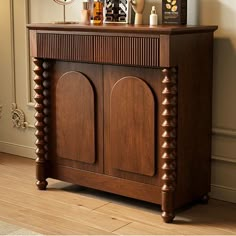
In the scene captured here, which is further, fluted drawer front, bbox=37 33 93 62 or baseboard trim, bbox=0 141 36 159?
baseboard trim, bbox=0 141 36 159

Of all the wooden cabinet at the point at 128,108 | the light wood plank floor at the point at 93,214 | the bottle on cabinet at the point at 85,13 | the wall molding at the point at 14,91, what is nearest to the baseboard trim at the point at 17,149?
the wall molding at the point at 14,91

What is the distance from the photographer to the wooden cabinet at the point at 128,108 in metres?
2.74

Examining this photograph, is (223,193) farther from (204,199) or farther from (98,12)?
(98,12)

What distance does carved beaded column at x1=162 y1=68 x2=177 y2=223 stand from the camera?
269 cm

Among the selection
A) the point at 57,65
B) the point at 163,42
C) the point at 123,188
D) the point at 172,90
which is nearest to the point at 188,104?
the point at 172,90

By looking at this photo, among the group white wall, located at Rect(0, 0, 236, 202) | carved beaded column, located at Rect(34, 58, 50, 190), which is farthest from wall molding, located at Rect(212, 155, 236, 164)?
carved beaded column, located at Rect(34, 58, 50, 190)

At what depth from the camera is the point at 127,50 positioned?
2.79 m

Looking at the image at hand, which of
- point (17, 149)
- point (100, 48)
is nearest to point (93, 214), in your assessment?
point (100, 48)

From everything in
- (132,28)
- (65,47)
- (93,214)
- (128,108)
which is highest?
(132,28)

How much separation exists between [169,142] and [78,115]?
60 cm

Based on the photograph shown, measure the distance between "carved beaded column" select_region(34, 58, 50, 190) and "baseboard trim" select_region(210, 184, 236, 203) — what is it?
0.94m

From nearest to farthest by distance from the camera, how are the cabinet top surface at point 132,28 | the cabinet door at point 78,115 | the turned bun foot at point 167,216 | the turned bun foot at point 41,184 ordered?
the cabinet top surface at point 132,28, the turned bun foot at point 167,216, the cabinet door at point 78,115, the turned bun foot at point 41,184

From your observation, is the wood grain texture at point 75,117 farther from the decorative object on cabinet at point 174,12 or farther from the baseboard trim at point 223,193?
the baseboard trim at point 223,193

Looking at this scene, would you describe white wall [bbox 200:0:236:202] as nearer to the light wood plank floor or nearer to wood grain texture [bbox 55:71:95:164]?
the light wood plank floor
